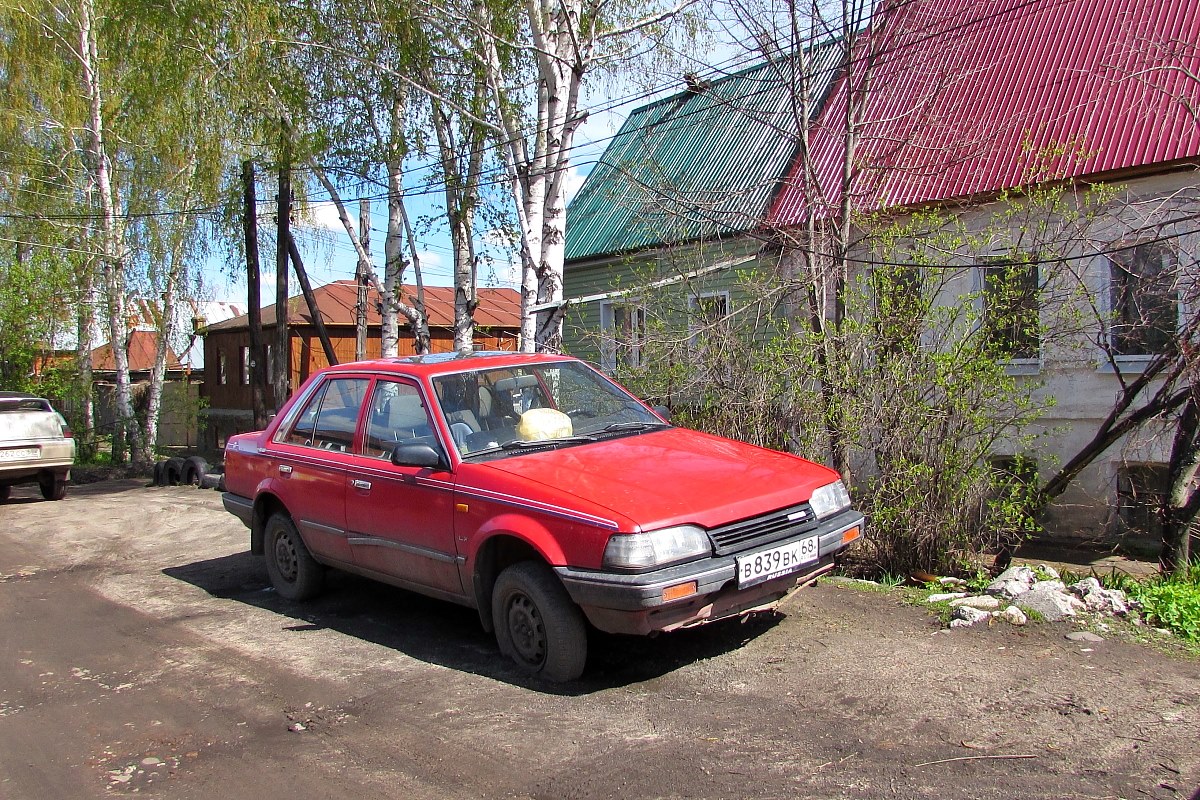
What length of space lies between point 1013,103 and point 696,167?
5234mm

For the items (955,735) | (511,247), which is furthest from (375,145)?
(955,735)

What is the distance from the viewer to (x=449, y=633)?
568 cm

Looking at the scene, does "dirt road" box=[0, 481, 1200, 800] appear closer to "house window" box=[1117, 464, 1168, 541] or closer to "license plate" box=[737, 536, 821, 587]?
"license plate" box=[737, 536, 821, 587]

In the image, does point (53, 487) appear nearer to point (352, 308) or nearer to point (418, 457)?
point (418, 457)

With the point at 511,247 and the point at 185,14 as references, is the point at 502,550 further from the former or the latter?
the point at 185,14

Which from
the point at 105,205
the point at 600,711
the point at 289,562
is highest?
the point at 105,205

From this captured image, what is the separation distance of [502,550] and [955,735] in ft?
7.72

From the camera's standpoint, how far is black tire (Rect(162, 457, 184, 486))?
1600cm

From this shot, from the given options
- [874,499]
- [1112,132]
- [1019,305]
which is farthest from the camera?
[1112,132]

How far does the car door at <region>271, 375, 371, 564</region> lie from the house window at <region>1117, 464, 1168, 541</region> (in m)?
5.91

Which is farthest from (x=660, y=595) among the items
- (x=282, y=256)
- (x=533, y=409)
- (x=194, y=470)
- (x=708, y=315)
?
(x=282, y=256)

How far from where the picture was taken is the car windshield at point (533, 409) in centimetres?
525

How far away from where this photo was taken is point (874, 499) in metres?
6.71

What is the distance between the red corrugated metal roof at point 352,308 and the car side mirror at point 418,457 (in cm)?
2081
